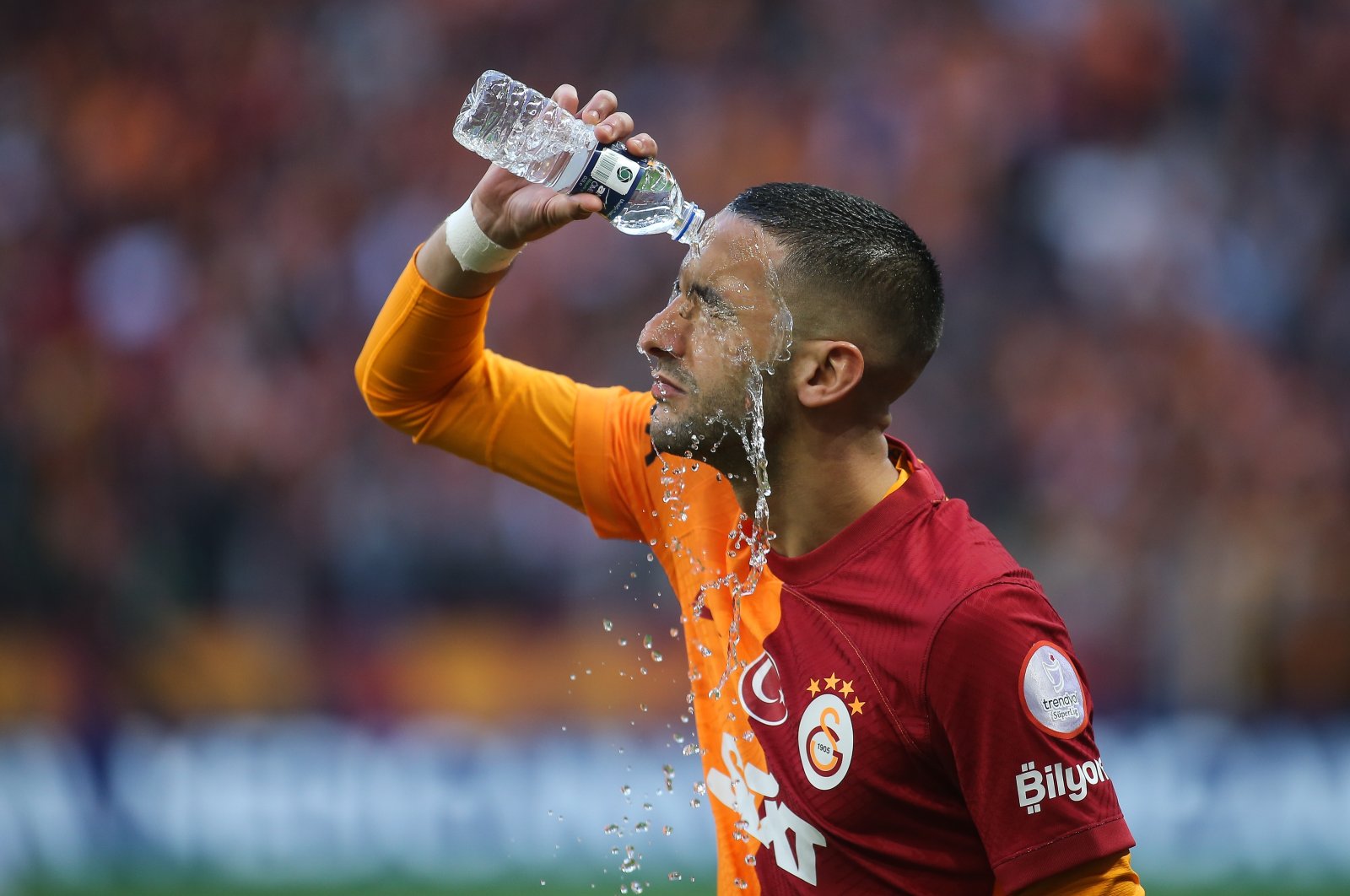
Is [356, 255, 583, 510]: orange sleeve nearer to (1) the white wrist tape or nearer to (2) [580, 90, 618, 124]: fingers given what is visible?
(1) the white wrist tape

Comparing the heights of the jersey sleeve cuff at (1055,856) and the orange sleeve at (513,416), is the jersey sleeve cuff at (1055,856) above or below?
below

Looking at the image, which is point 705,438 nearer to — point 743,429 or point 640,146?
point 743,429

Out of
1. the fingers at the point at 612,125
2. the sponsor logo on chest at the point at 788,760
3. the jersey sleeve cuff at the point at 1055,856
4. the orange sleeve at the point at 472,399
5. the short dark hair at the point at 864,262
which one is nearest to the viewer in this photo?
the jersey sleeve cuff at the point at 1055,856

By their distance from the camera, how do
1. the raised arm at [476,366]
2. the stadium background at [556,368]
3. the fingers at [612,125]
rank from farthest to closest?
the stadium background at [556,368], the raised arm at [476,366], the fingers at [612,125]

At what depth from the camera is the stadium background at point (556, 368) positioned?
25.8ft

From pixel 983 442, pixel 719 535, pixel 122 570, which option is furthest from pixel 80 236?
pixel 719 535

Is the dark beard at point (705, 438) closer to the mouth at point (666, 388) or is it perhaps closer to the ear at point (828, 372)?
the mouth at point (666, 388)

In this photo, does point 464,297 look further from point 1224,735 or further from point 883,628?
point 1224,735

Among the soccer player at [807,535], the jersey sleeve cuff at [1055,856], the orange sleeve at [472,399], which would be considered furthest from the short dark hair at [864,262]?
the jersey sleeve cuff at [1055,856]

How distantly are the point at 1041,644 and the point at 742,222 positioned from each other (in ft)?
3.47

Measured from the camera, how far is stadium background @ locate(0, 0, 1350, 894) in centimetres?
786

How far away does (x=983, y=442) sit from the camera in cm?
949

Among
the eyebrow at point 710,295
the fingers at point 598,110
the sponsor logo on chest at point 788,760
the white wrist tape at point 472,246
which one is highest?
the fingers at point 598,110

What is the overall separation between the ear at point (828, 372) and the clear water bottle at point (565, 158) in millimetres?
373
